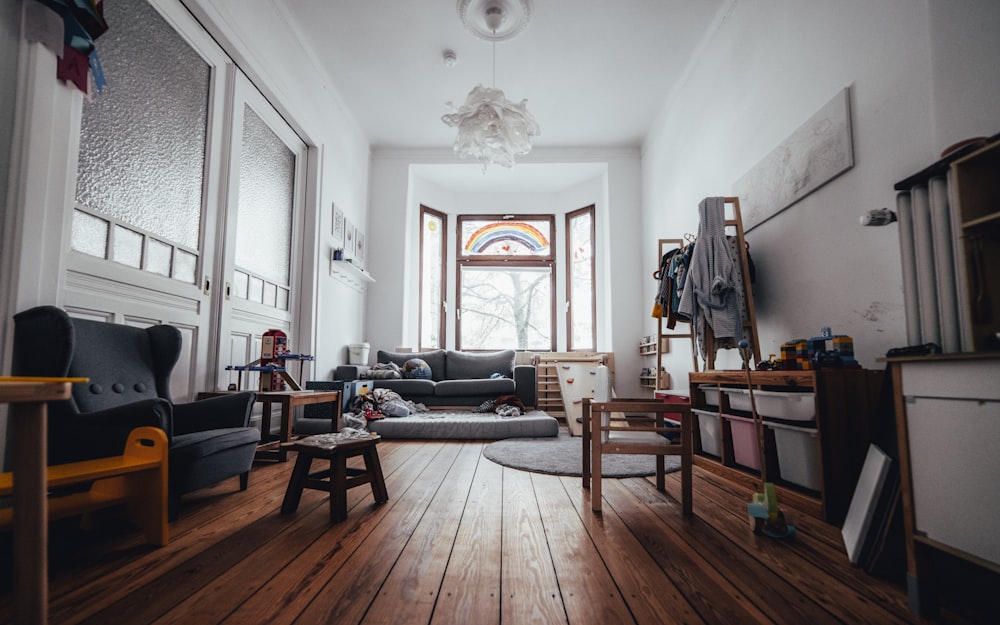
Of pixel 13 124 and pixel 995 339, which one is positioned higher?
pixel 13 124

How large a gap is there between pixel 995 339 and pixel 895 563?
72 cm

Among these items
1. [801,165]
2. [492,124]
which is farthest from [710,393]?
[492,124]

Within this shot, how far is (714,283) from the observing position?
3.07 meters

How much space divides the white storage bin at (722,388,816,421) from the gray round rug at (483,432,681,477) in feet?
2.26

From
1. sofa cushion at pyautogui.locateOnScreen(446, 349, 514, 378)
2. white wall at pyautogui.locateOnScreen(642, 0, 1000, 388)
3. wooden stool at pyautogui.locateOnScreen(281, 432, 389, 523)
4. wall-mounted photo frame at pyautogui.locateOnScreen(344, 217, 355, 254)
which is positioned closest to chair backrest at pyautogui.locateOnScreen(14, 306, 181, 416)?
wooden stool at pyautogui.locateOnScreen(281, 432, 389, 523)

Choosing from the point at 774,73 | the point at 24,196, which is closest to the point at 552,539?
the point at 24,196

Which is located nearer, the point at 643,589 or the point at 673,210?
the point at 643,589

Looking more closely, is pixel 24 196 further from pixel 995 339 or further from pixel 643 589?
pixel 995 339

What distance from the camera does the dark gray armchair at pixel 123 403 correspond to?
5.94 ft

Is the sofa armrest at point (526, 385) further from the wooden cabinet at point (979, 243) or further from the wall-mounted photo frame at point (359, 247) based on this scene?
the wooden cabinet at point (979, 243)

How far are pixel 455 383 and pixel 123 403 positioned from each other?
3.62 meters

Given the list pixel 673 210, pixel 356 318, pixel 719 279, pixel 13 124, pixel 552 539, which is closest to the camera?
pixel 552 539

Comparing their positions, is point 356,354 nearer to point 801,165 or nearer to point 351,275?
point 351,275

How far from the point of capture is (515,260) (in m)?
7.41
